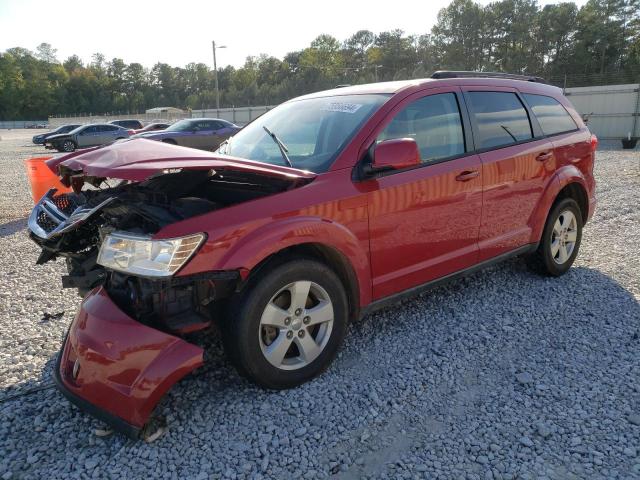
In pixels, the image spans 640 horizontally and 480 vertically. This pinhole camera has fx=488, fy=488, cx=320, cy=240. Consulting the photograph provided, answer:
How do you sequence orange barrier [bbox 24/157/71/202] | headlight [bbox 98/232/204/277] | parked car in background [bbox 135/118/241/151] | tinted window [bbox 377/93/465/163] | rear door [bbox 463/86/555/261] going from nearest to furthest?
headlight [bbox 98/232/204/277]
tinted window [bbox 377/93/465/163]
rear door [bbox 463/86/555/261]
orange barrier [bbox 24/157/71/202]
parked car in background [bbox 135/118/241/151]

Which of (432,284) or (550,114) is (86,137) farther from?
(432,284)

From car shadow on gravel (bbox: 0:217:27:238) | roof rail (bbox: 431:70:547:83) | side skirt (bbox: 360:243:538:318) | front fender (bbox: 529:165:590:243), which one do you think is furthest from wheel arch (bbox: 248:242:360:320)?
car shadow on gravel (bbox: 0:217:27:238)

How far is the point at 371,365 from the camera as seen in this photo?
128 inches

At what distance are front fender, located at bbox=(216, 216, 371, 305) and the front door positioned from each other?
122 mm

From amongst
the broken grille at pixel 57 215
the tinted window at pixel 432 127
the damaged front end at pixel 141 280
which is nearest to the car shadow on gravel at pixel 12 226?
the broken grille at pixel 57 215

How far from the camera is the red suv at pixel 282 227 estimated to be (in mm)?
2492

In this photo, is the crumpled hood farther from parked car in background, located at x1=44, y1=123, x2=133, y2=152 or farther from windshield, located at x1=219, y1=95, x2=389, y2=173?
parked car in background, located at x1=44, y1=123, x2=133, y2=152

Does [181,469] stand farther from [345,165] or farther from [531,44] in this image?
[531,44]

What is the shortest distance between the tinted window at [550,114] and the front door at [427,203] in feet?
3.82

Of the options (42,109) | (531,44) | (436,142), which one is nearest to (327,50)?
(531,44)

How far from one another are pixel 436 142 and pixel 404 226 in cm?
76

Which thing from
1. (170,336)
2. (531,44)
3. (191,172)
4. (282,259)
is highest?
(531,44)

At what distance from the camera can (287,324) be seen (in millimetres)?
2885

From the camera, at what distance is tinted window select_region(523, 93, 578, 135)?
4.53 meters
